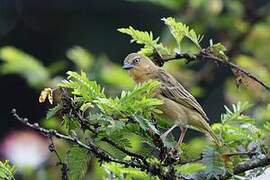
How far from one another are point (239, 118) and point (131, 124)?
0.48 metres

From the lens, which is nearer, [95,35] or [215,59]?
[215,59]

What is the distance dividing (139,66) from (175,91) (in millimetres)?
186

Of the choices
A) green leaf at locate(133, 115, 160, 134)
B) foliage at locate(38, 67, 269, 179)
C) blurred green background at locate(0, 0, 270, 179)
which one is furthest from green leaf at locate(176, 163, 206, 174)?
blurred green background at locate(0, 0, 270, 179)

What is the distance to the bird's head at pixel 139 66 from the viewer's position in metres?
3.19

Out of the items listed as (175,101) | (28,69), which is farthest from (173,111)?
(28,69)

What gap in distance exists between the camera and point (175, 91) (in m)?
3.23

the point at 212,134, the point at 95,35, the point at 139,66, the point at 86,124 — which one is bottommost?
the point at 86,124

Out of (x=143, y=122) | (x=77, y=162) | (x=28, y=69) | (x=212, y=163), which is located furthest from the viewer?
(x=28, y=69)

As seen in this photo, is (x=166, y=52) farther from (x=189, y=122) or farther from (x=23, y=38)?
(x=23, y=38)

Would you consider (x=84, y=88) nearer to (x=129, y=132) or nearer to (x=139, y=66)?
(x=129, y=132)

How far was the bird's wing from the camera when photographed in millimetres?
3193

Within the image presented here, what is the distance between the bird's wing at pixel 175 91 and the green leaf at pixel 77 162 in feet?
1.73

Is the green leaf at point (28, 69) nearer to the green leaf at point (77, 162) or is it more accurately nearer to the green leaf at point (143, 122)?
the green leaf at point (77, 162)

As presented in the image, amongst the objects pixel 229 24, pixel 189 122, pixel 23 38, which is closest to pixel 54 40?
pixel 23 38
